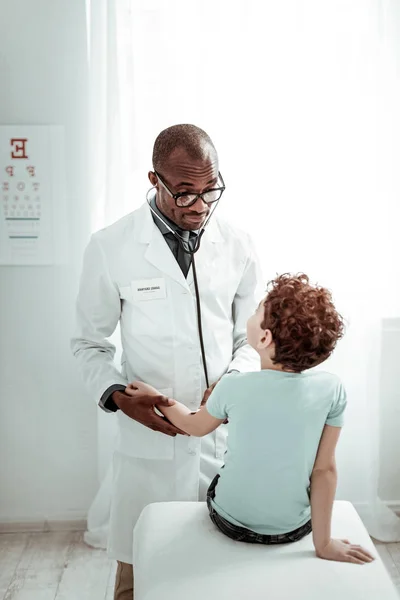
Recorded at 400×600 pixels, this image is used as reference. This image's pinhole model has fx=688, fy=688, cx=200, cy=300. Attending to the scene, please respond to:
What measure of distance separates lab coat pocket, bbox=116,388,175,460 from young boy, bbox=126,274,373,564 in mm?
438

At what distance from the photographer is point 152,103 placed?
237cm

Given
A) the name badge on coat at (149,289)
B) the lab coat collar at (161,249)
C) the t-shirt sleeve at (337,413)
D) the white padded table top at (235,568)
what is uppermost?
the lab coat collar at (161,249)

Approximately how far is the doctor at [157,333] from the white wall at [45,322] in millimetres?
785

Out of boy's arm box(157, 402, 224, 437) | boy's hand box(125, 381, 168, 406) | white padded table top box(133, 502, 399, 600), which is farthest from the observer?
boy's hand box(125, 381, 168, 406)

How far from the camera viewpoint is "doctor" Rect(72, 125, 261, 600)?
1.72 meters

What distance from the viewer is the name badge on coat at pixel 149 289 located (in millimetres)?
1711

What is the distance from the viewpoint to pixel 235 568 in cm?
117

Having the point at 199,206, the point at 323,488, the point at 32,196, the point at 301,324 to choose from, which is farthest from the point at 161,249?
the point at 32,196

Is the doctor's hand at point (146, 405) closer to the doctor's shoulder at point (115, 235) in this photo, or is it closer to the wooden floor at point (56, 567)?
the doctor's shoulder at point (115, 235)

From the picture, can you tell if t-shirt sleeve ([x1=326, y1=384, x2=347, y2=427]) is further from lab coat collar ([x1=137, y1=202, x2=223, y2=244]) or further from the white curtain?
the white curtain

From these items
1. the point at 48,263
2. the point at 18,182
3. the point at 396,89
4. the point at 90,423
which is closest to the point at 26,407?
the point at 90,423

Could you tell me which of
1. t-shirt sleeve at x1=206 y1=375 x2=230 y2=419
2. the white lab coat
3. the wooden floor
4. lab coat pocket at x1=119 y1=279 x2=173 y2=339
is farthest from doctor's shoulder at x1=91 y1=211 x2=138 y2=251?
the wooden floor

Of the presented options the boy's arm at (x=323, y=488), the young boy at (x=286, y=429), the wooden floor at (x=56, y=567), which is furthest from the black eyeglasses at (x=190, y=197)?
the wooden floor at (x=56, y=567)

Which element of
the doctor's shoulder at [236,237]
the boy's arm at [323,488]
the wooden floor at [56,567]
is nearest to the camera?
the boy's arm at [323,488]
